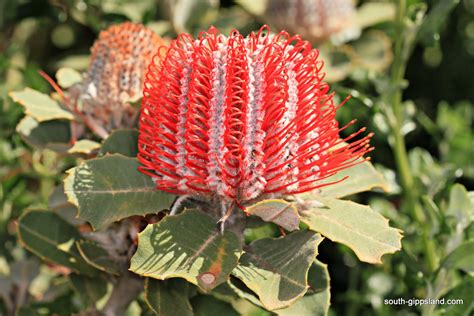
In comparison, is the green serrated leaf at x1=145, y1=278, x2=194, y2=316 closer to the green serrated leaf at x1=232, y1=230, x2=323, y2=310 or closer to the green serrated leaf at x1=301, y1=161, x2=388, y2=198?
the green serrated leaf at x1=232, y1=230, x2=323, y2=310

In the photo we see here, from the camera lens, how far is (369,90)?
8.70 feet

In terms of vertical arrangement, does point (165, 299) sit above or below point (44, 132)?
below

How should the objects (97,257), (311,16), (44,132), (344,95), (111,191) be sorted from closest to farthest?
(111,191)
(97,257)
(44,132)
(344,95)
(311,16)

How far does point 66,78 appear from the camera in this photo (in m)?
1.81

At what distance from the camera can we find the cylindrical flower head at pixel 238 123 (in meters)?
1.34

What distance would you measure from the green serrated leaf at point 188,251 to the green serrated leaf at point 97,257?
0.27 meters

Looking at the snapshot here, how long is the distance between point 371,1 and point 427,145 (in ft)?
2.32

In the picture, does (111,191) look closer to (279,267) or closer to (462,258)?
(279,267)

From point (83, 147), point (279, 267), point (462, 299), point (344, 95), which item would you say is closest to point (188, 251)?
point (279, 267)

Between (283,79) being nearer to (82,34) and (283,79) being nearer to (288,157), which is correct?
(288,157)

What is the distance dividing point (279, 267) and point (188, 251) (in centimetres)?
18

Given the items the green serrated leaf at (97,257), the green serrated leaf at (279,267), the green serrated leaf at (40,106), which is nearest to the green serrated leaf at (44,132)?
the green serrated leaf at (40,106)

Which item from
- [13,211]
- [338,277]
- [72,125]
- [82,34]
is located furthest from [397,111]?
[82,34]

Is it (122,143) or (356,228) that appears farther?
(122,143)
